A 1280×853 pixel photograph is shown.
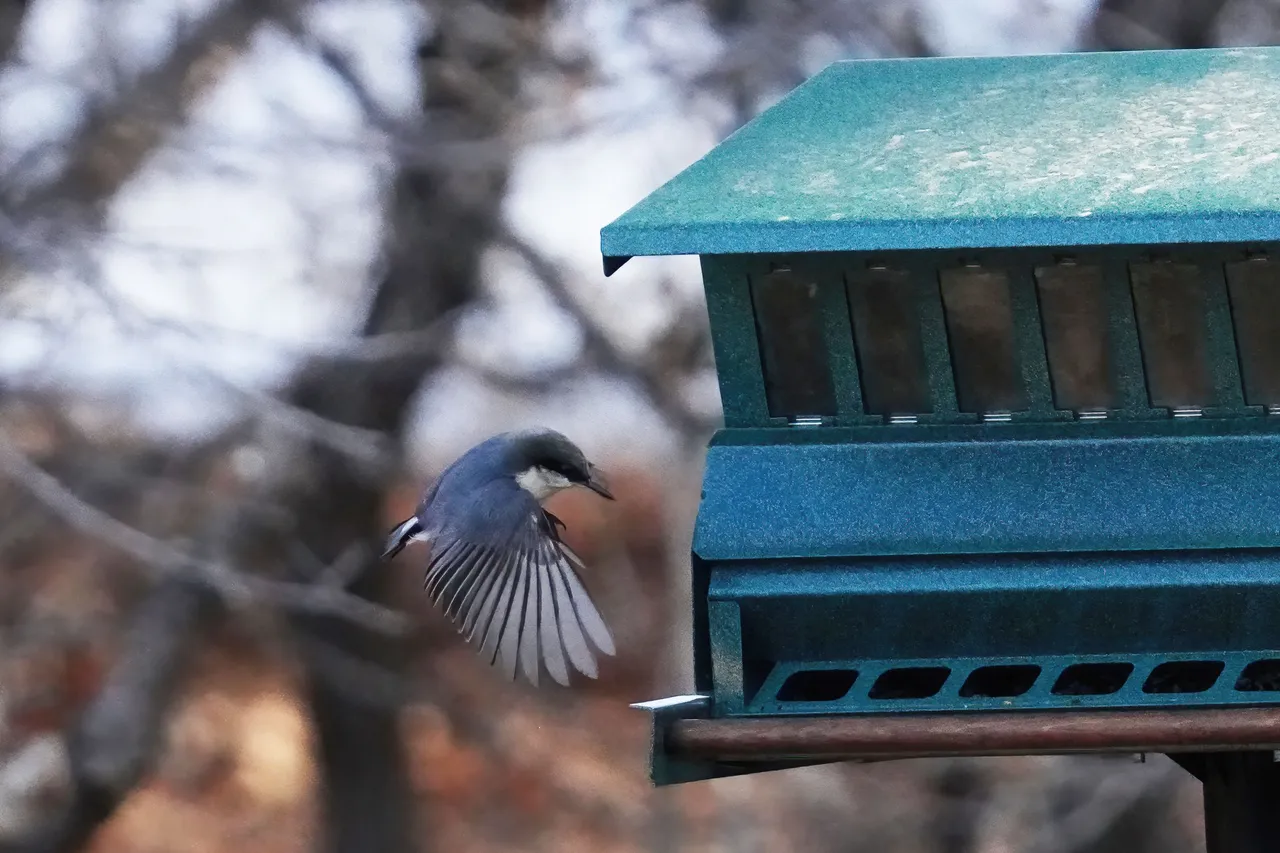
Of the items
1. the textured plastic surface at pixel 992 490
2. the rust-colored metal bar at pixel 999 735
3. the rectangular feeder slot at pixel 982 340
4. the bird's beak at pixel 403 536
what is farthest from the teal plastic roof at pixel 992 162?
the bird's beak at pixel 403 536

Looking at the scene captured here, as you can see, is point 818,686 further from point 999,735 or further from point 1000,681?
point 999,735

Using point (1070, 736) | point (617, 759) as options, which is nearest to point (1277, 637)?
point (1070, 736)

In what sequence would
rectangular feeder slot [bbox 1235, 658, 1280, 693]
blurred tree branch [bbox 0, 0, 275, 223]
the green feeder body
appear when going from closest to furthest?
the green feeder body, rectangular feeder slot [bbox 1235, 658, 1280, 693], blurred tree branch [bbox 0, 0, 275, 223]

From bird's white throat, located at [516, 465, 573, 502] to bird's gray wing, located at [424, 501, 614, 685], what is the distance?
0.10 ft

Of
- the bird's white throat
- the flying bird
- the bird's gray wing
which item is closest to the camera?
the bird's gray wing

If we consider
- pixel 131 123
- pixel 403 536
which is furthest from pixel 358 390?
pixel 403 536

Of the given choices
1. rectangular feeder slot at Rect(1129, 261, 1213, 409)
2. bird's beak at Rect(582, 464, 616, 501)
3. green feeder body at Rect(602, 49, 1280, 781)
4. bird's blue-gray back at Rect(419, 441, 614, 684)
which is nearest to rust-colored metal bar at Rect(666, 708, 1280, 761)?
green feeder body at Rect(602, 49, 1280, 781)

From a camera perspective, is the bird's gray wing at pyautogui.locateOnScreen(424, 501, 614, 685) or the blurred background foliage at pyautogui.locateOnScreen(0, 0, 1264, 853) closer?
the bird's gray wing at pyautogui.locateOnScreen(424, 501, 614, 685)

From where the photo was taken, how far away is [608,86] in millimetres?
6840

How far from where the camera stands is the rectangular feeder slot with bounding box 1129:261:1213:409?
2.49 m

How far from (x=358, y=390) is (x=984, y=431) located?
14.6 ft

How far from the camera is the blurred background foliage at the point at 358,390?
20.9ft

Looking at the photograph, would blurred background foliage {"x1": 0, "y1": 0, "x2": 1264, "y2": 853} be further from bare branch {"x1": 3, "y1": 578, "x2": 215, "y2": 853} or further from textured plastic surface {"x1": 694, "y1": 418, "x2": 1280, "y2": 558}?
textured plastic surface {"x1": 694, "y1": 418, "x2": 1280, "y2": 558}

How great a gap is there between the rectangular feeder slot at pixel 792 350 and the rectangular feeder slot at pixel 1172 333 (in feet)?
1.39
